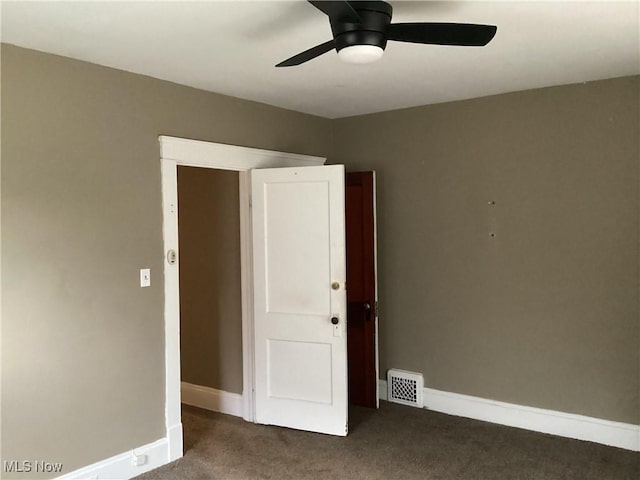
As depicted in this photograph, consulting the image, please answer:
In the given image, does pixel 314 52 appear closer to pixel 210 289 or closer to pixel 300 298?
pixel 300 298

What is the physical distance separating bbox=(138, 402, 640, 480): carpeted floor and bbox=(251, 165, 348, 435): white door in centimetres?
21

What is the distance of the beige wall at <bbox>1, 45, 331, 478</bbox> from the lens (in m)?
2.71

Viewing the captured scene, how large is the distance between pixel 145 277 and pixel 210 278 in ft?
3.65

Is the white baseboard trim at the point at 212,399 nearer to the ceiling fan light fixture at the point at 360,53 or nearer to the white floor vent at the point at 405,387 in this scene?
the white floor vent at the point at 405,387

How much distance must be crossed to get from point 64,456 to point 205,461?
867 millimetres

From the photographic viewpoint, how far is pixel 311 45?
9.11 feet

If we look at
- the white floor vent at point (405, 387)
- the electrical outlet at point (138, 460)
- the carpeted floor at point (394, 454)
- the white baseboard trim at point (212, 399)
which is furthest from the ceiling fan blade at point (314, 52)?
the white floor vent at point (405, 387)

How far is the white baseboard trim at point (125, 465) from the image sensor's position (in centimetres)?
299

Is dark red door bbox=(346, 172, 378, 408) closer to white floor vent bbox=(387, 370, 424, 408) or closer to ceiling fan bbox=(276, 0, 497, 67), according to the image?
white floor vent bbox=(387, 370, 424, 408)

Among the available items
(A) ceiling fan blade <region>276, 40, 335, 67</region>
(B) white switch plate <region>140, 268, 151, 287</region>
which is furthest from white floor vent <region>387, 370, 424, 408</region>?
(A) ceiling fan blade <region>276, 40, 335, 67</region>

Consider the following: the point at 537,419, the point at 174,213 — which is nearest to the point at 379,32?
the point at 174,213

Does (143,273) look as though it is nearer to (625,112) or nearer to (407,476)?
(407,476)

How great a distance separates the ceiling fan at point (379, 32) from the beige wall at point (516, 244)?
6.08 feet

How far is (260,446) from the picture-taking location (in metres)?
3.65
